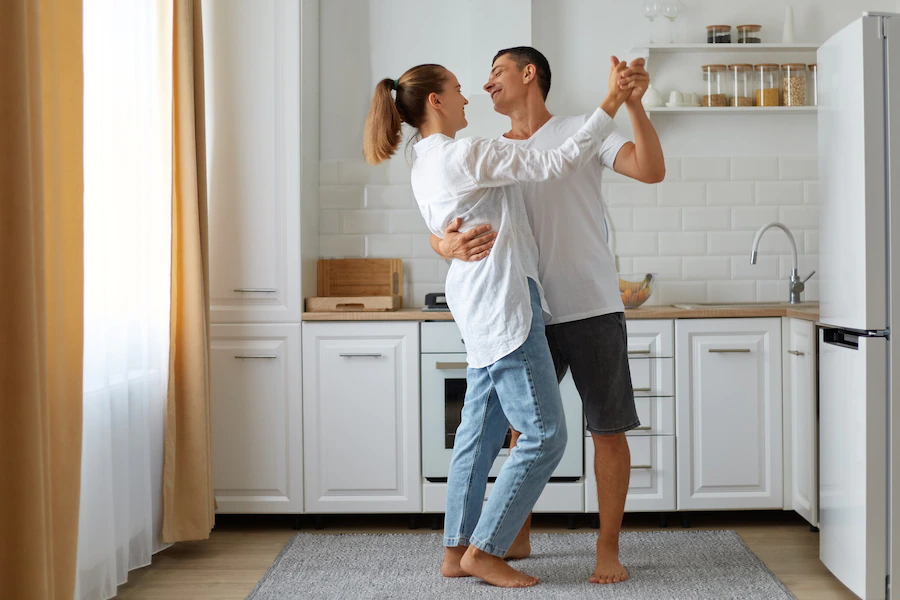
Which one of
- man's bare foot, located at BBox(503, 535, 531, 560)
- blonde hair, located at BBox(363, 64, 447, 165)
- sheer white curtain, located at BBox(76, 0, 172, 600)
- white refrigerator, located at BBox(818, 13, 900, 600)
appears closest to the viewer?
white refrigerator, located at BBox(818, 13, 900, 600)

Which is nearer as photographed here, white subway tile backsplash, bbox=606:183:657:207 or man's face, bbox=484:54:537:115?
man's face, bbox=484:54:537:115

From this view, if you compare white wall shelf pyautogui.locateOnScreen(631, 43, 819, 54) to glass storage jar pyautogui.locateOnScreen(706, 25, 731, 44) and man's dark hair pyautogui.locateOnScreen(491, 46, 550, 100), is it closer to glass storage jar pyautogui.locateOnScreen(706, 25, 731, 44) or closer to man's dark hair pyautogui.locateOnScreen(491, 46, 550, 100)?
glass storage jar pyautogui.locateOnScreen(706, 25, 731, 44)

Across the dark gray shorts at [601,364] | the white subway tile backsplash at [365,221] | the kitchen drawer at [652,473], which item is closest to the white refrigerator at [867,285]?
the dark gray shorts at [601,364]

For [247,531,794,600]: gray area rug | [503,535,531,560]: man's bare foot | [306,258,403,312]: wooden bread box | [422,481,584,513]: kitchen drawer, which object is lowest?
[247,531,794,600]: gray area rug

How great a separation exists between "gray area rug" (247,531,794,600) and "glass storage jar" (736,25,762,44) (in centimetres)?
204

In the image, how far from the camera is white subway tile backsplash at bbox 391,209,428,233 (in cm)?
339

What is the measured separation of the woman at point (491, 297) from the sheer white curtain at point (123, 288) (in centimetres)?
71

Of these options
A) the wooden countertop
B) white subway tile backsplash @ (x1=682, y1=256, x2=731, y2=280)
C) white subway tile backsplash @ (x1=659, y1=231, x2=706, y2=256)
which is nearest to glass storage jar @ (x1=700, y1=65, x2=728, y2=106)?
white subway tile backsplash @ (x1=659, y1=231, x2=706, y2=256)

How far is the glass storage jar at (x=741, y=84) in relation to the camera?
329 cm

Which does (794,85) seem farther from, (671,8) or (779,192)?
(671,8)

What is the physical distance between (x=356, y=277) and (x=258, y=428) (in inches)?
31.0

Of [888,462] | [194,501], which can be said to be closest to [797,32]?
[888,462]

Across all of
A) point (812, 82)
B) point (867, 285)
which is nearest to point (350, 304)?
point (867, 285)

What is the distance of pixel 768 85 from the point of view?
10.8 feet
